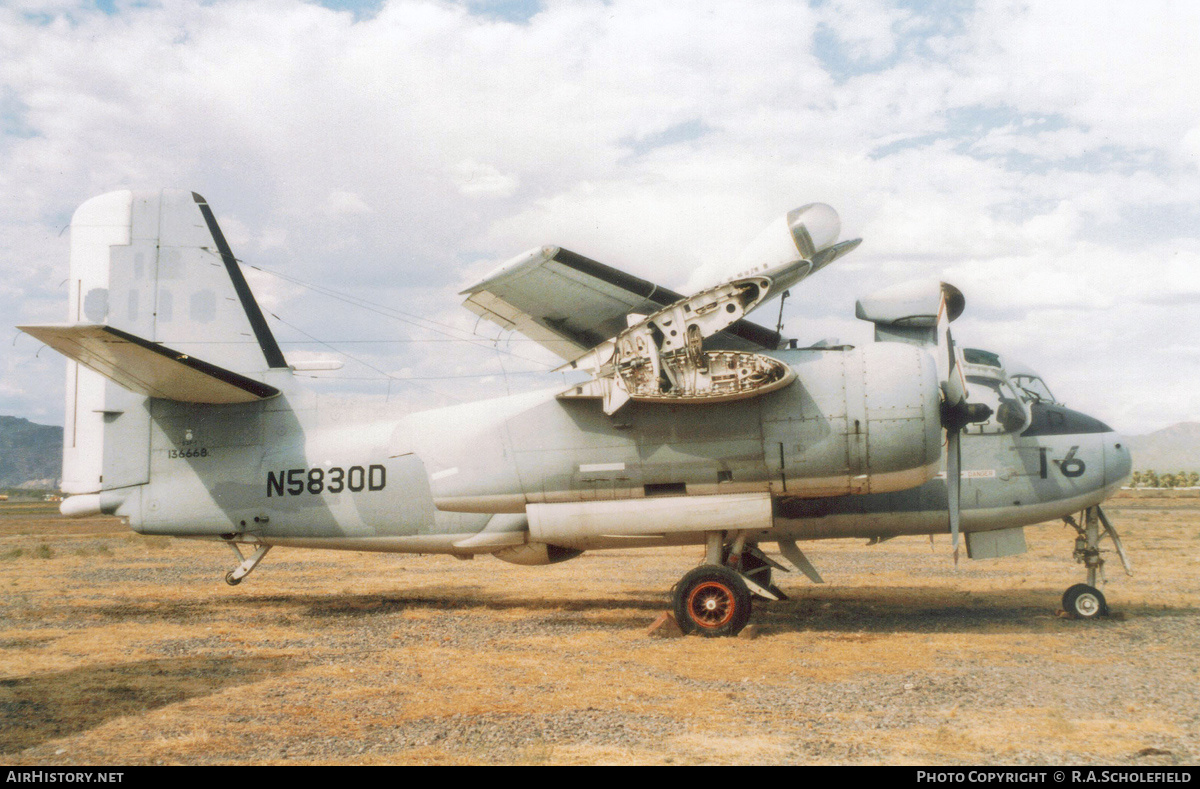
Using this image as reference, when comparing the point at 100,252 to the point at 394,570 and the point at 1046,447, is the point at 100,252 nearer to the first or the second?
the point at 394,570

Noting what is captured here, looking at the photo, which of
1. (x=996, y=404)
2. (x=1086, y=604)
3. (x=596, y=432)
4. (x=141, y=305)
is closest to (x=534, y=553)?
(x=596, y=432)

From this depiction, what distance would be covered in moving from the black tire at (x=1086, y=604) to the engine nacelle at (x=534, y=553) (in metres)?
6.75

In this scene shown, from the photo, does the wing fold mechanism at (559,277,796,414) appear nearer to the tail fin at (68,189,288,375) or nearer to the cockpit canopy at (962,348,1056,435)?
the cockpit canopy at (962,348,1056,435)

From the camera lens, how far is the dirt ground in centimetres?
564

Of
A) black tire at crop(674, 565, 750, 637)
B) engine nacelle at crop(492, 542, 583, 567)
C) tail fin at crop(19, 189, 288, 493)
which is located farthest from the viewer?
tail fin at crop(19, 189, 288, 493)

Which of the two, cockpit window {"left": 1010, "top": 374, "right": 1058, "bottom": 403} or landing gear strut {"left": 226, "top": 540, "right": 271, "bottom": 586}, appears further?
landing gear strut {"left": 226, "top": 540, "right": 271, "bottom": 586}

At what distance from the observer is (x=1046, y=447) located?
10.8 metres

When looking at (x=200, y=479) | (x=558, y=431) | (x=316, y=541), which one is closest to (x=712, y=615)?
(x=558, y=431)

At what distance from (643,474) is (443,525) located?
3.78 metres

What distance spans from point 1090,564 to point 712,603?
538 centimetres

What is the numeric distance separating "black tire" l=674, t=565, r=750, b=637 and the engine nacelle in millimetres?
2644

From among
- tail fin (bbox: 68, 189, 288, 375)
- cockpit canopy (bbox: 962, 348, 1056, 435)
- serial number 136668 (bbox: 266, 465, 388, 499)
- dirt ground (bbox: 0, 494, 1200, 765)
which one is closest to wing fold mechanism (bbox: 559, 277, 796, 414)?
dirt ground (bbox: 0, 494, 1200, 765)

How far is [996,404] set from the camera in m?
11.0

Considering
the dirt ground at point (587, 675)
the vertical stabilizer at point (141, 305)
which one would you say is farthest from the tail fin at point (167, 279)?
the dirt ground at point (587, 675)
